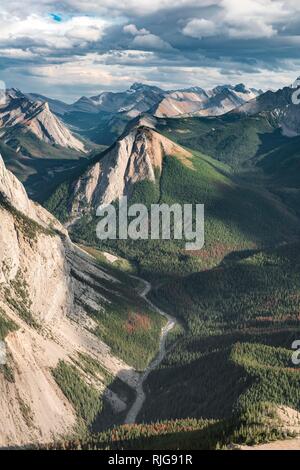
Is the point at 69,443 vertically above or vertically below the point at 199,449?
below
